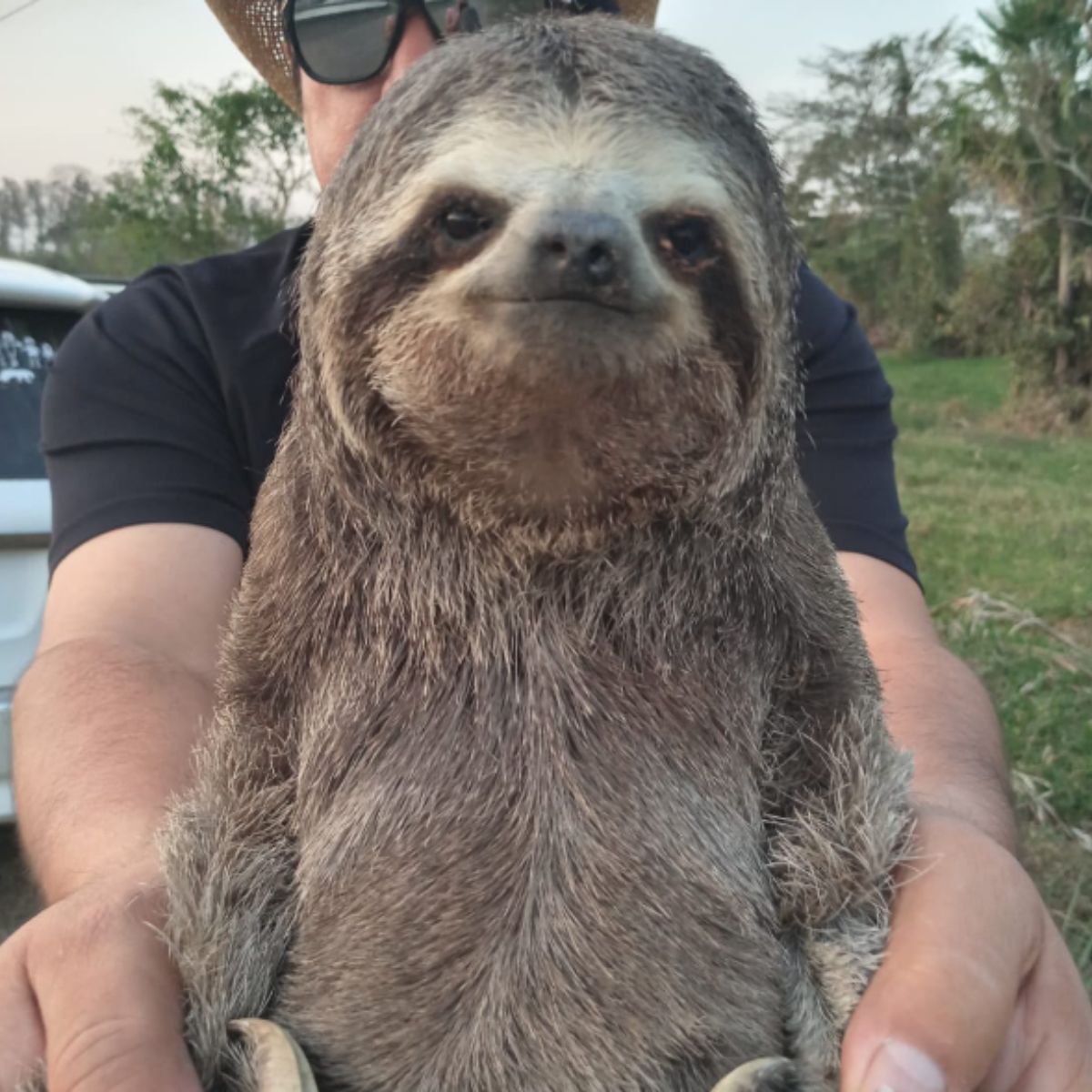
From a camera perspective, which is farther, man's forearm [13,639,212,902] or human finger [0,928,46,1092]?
man's forearm [13,639,212,902]

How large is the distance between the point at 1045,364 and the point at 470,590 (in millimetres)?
23394

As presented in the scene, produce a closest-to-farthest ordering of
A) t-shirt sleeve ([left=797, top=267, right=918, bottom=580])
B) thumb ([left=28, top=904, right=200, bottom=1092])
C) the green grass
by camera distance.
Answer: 1. thumb ([left=28, top=904, right=200, bottom=1092])
2. t-shirt sleeve ([left=797, top=267, right=918, bottom=580])
3. the green grass

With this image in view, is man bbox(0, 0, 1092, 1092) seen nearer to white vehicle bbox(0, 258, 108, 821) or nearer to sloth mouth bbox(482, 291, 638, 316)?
sloth mouth bbox(482, 291, 638, 316)

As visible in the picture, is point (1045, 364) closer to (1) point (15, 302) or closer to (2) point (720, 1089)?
(1) point (15, 302)

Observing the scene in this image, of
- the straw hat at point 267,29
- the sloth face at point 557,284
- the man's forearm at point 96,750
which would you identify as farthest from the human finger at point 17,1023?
the straw hat at point 267,29

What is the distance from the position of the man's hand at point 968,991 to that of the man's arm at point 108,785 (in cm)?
122

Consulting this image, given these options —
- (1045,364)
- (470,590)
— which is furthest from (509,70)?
(1045,364)

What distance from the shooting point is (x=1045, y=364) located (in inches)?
917

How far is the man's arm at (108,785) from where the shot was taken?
2.18m

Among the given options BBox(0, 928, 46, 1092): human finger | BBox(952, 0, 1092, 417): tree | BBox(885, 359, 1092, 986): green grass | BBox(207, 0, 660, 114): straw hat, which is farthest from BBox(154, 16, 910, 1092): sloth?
BBox(952, 0, 1092, 417): tree

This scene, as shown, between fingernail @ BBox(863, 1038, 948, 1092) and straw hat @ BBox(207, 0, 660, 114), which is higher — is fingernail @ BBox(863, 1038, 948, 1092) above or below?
below

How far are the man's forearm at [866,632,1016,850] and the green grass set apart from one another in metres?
1.65

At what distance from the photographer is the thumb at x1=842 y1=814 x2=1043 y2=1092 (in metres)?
2.10

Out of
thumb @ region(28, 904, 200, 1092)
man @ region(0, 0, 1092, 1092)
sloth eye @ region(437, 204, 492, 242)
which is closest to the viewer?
sloth eye @ region(437, 204, 492, 242)
